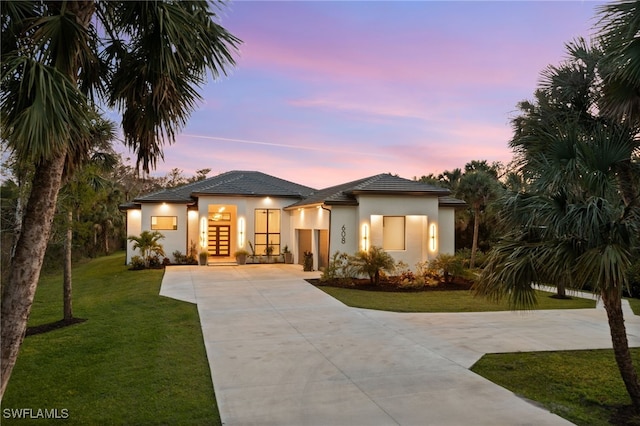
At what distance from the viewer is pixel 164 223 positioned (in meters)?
23.1

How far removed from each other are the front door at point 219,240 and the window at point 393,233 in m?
11.0

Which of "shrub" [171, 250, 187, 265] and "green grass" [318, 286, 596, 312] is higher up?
"shrub" [171, 250, 187, 265]

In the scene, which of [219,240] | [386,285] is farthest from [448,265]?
[219,240]

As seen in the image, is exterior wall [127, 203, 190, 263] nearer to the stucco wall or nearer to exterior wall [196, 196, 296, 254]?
exterior wall [196, 196, 296, 254]

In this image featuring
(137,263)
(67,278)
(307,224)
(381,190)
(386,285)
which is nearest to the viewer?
(67,278)

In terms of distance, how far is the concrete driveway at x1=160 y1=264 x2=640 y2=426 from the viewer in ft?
15.9

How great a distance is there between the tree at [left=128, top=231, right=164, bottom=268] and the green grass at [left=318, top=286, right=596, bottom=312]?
10.5 metres

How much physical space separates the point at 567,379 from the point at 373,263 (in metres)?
9.58

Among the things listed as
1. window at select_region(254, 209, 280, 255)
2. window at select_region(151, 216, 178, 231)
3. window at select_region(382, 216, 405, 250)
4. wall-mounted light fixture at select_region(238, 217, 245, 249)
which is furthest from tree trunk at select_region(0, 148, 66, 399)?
window at select_region(151, 216, 178, 231)

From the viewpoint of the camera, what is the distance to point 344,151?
2938 cm

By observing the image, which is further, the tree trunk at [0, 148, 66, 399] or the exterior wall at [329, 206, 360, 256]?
the exterior wall at [329, 206, 360, 256]

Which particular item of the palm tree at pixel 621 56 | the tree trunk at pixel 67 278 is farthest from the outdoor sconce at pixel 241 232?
the palm tree at pixel 621 56

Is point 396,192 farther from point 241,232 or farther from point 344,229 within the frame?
point 241,232

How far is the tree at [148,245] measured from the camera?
68.5ft
